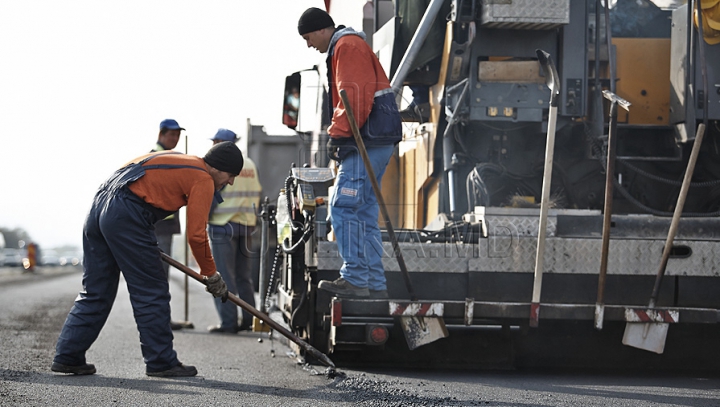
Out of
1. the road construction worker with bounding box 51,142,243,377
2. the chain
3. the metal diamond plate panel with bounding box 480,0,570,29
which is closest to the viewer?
the road construction worker with bounding box 51,142,243,377

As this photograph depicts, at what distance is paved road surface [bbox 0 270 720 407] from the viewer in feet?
14.5

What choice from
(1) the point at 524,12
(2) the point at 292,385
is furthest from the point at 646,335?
(1) the point at 524,12

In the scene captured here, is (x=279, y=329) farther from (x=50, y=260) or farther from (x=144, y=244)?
(x=50, y=260)

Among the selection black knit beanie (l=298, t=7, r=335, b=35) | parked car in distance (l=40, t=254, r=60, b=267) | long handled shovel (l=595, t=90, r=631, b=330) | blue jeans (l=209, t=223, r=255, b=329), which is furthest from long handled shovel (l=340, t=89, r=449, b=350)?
parked car in distance (l=40, t=254, r=60, b=267)

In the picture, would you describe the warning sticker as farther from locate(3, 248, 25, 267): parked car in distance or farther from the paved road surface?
locate(3, 248, 25, 267): parked car in distance

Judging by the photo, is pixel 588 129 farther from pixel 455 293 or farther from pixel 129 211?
pixel 129 211

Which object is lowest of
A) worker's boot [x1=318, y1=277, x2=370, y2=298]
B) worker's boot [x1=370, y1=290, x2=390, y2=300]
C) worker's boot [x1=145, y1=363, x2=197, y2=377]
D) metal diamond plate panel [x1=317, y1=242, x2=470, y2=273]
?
worker's boot [x1=145, y1=363, x2=197, y2=377]

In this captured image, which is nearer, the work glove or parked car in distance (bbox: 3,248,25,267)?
the work glove

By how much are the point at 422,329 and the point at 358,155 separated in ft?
3.41

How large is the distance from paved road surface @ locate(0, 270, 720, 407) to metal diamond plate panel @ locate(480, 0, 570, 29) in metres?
2.20

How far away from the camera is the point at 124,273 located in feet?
17.1

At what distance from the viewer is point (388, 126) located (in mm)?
5512

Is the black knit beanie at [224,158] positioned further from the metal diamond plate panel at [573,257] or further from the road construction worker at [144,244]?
the metal diamond plate panel at [573,257]

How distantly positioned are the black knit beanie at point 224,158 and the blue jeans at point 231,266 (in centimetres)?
318
